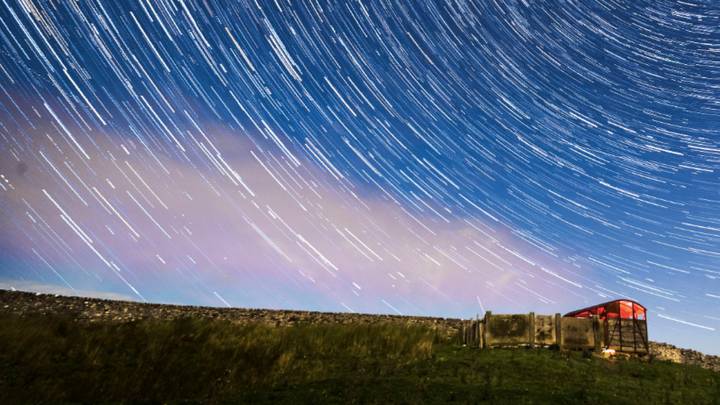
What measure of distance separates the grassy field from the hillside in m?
0.04

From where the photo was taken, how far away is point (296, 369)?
765 inches

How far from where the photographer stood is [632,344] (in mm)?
27328

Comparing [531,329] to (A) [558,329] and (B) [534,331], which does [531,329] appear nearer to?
(B) [534,331]

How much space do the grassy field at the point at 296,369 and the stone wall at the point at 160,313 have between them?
394 centimetres

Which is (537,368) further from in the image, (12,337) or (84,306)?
(84,306)

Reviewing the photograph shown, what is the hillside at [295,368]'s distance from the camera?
15883mm

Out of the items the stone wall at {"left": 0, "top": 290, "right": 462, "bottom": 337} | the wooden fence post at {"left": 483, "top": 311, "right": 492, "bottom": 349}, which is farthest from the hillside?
the stone wall at {"left": 0, "top": 290, "right": 462, "bottom": 337}

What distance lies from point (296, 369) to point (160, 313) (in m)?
15.5

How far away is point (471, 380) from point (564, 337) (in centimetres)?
→ 1071

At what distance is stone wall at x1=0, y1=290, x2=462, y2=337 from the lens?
29.8 m

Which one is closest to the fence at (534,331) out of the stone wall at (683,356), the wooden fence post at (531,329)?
the wooden fence post at (531,329)

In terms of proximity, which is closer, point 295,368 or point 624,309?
point 295,368

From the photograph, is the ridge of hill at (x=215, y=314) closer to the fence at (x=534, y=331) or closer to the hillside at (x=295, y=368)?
the hillside at (x=295, y=368)

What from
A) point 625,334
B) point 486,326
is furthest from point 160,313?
point 625,334
